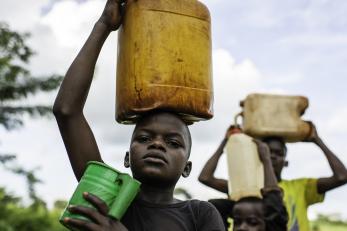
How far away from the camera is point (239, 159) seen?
455cm

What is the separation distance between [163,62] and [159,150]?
0.33m

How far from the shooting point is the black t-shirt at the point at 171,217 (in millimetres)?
2229

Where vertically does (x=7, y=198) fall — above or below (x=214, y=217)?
below

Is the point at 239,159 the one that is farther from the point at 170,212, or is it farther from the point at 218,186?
the point at 170,212

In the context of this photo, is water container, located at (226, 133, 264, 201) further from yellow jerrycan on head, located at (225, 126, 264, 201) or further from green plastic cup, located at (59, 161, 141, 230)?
green plastic cup, located at (59, 161, 141, 230)

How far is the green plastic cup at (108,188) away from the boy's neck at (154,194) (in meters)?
0.25

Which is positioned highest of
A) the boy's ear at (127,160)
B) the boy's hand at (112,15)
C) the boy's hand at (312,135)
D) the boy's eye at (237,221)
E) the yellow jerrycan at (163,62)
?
the boy's hand at (112,15)

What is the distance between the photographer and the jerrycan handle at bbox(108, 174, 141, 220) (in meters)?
2.02

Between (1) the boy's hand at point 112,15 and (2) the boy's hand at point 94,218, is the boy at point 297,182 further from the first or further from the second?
(2) the boy's hand at point 94,218

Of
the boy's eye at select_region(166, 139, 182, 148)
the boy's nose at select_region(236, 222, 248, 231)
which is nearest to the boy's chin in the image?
the boy's eye at select_region(166, 139, 182, 148)

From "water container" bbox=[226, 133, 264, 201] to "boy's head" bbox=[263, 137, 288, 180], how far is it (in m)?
0.34

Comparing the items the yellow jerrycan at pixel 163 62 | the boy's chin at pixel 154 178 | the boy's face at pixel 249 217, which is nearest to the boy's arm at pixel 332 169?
the boy's face at pixel 249 217

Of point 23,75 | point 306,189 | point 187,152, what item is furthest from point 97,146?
point 23,75

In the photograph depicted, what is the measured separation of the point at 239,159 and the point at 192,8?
232 cm
